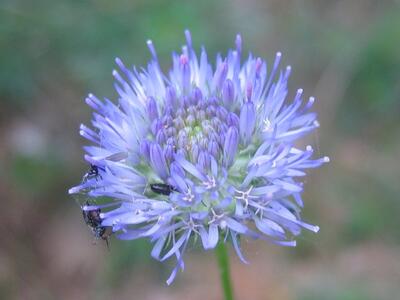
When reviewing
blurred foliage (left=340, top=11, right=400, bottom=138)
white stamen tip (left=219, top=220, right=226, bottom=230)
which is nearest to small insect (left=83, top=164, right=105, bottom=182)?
white stamen tip (left=219, top=220, right=226, bottom=230)

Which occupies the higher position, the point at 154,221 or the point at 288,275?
the point at 154,221

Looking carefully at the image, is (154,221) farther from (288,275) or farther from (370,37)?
(370,37)

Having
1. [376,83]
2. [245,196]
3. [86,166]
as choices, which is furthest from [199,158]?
[376,83]

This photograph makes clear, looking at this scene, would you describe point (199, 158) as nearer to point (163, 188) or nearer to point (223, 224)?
point (163, 188)

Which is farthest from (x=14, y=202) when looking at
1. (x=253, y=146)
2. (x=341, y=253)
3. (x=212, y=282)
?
(x=253, y=146)

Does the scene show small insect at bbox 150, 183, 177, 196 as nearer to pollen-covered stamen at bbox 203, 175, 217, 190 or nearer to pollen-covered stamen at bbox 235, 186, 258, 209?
pollen-covered stamen at bbox 203, 175, 217, 190

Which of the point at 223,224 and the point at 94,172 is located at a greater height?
the point at 94,172

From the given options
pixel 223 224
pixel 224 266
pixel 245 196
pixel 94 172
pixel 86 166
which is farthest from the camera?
pixel 86 166
